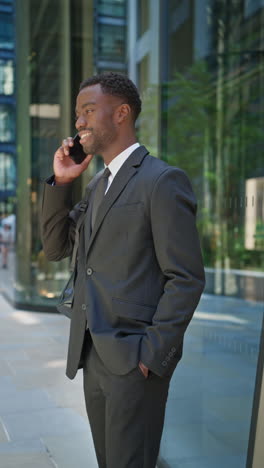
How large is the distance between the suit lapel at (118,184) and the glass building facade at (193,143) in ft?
2.78

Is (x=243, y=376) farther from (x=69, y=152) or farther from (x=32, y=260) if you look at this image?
(x=32, y=260)

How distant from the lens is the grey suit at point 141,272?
186 centimetres

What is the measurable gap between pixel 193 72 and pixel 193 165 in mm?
1901

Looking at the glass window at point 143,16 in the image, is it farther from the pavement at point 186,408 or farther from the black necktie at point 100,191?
the black necktie at point 100,191

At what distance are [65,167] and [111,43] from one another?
25.2 feet

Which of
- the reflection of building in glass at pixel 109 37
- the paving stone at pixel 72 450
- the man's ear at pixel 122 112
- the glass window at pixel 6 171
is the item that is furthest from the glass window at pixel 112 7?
the glass window at pixel 6 171

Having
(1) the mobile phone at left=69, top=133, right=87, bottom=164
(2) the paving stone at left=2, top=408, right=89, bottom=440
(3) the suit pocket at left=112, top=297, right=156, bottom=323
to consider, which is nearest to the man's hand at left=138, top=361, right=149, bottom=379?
(3) the suit pocket at left=112, top=297, right=156, bottom=323

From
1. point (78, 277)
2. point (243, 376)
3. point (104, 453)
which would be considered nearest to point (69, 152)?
point (78, 277)

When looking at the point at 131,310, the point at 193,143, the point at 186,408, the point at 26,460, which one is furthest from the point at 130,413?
the point at 193,143

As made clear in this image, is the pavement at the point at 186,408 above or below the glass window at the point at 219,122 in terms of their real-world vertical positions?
below

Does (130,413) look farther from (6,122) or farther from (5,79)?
(6,122)

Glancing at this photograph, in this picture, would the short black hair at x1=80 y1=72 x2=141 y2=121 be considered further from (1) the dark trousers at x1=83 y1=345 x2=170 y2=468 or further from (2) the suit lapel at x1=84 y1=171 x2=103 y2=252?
(1) the dark trousers at x1=83 y1=345 x2=170 y2=468

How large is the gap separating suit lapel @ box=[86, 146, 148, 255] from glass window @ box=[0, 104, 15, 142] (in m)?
24.3

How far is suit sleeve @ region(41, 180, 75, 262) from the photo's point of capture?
7.18ft
